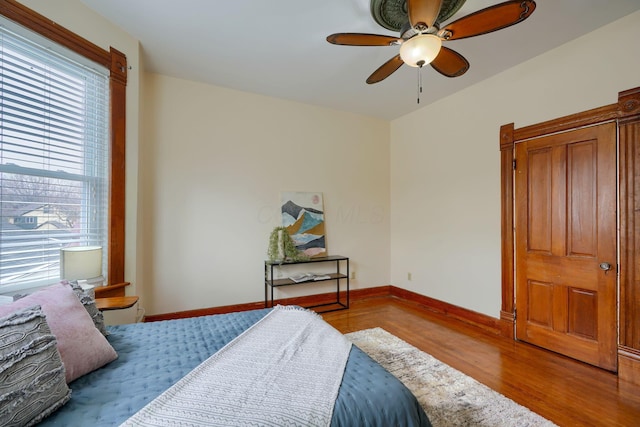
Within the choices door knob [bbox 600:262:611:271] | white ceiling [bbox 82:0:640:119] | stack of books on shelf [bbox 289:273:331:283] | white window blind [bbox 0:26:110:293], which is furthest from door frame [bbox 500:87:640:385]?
white window blind [bbox 0:26:110:293]

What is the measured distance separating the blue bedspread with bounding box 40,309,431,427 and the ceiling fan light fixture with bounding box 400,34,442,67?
1.87m

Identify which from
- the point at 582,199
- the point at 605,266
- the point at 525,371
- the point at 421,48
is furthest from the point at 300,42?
the point at 525,371

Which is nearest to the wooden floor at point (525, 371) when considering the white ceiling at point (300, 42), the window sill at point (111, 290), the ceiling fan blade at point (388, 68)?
the window sill at point (111, 290)

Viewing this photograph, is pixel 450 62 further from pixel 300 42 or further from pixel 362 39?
pixel 300 42

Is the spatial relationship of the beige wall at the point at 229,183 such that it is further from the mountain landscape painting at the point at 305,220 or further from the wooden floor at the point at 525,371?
the wooden floor at the point at 525,371

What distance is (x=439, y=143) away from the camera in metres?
3.88

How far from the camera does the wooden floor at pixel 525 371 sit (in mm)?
1887

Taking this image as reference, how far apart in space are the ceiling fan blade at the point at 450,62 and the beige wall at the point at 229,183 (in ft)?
7.17

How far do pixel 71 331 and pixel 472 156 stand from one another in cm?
389

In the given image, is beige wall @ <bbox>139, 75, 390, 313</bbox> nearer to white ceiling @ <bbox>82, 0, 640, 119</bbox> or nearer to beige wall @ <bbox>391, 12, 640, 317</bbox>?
white ceiling @ <bbox>82, 0, 640, 119</bbox>

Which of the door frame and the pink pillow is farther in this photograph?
the door frame

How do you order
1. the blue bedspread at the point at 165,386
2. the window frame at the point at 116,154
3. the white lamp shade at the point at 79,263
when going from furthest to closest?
the window frame at the point at 116,154 → the white lamp shade at the point at 79,263 → the blue bedspread at the point at 165,386

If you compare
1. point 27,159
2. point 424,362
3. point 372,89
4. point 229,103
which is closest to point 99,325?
point 27,159

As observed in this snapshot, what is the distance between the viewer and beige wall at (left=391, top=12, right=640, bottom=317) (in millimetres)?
2406
